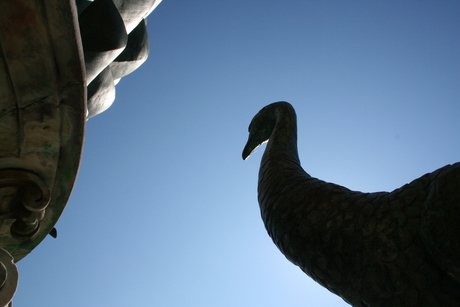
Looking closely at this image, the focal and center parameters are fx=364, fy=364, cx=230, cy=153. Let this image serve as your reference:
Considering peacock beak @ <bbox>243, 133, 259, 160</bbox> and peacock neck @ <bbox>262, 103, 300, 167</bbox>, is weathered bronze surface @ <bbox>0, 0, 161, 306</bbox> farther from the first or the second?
peacock beak @ <bbox>243, 133, 259, 160</bbox>

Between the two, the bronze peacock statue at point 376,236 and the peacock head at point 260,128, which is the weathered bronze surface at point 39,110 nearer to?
the bronze peacock statue at point 376,236

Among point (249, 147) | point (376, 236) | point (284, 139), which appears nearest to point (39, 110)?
point (376, 236)

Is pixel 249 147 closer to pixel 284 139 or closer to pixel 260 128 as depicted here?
pixel 260 128

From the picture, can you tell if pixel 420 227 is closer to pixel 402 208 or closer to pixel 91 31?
pixel 402 208

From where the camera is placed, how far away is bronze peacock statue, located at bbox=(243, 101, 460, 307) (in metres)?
1.31

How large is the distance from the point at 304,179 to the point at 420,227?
0.66m

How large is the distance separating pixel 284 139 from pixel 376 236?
3.70ft

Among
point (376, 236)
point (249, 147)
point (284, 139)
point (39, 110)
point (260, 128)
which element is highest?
point (260, 128)

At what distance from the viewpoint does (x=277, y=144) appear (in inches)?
96.8

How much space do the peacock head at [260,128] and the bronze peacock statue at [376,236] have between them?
1258mm

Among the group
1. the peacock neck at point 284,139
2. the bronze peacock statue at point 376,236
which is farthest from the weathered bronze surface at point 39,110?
the peacock neck at point 284,139

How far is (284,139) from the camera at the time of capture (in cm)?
251

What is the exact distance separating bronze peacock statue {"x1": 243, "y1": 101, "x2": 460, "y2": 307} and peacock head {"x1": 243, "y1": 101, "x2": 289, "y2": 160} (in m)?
1.26

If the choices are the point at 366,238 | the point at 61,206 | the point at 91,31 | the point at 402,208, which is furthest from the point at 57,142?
the point at 402,208
